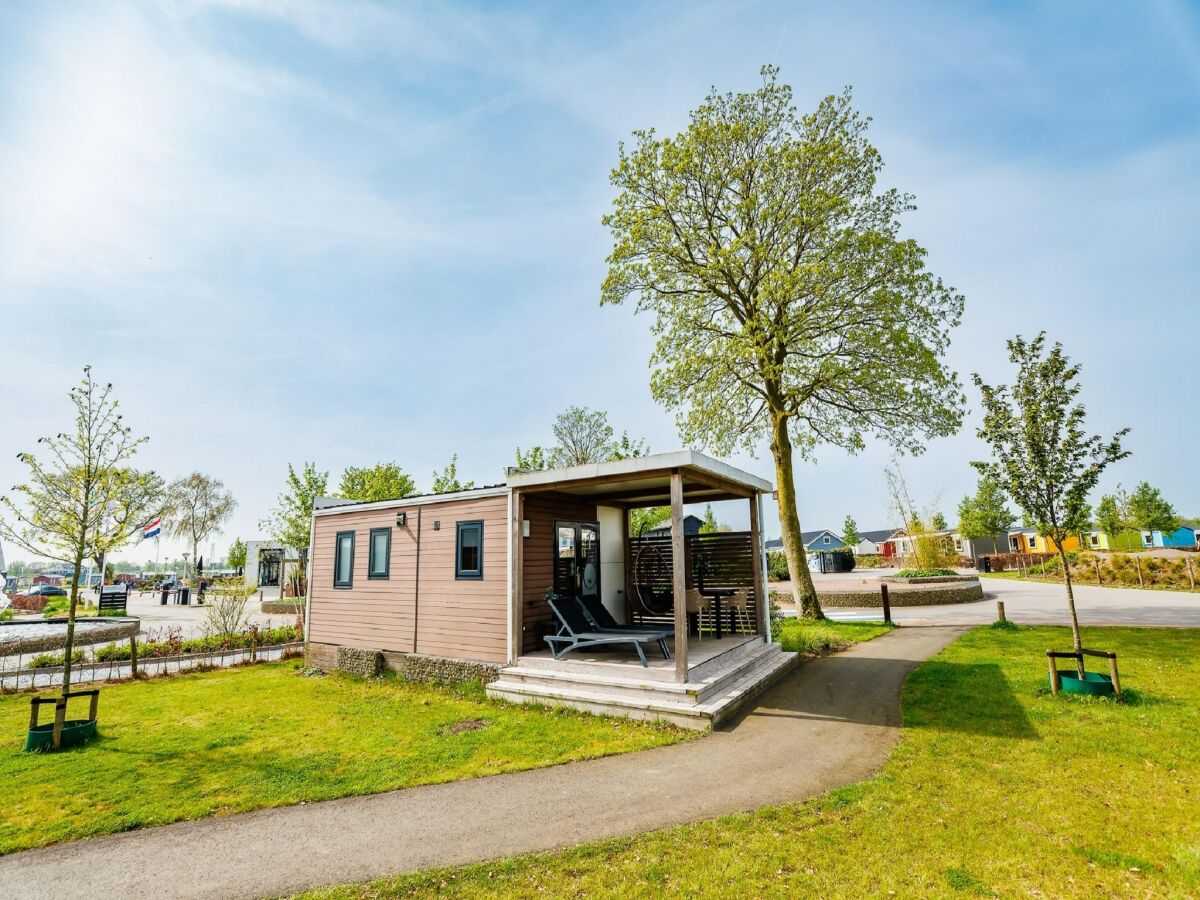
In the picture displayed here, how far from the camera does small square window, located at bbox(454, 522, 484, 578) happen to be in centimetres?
920

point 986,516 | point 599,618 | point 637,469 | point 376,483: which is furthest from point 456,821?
point 986,516

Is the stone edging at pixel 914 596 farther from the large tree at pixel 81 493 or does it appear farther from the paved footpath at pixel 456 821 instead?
the large tree at pixel 81 493

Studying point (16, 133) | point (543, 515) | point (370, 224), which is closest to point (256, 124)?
point (370, 224)

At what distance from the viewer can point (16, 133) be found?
8148mm

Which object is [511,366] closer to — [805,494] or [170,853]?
[805,494]

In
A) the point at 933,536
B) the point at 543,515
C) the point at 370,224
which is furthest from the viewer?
the point at 933,536

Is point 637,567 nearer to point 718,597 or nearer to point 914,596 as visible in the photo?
point 718,597

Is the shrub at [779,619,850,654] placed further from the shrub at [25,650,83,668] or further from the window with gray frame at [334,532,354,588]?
the shrub at [25,650,83,668]

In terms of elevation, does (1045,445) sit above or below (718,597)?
above

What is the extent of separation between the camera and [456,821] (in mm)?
4488

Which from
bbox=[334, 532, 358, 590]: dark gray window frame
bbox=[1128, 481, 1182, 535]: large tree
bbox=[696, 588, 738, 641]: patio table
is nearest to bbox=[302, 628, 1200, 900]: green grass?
bbox=[696, 588, 738, 641]: patio table

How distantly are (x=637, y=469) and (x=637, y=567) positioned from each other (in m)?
4.55

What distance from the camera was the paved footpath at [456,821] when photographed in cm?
383

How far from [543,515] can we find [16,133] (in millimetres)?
9889
